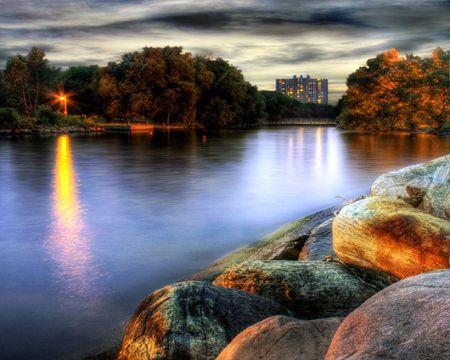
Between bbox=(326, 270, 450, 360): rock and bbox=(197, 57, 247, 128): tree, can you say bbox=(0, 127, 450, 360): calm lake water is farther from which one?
bbox=(197, 57, 247, 128): tree

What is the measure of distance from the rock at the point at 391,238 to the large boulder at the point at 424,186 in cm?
147

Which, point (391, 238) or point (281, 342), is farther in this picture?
point (391, 238)

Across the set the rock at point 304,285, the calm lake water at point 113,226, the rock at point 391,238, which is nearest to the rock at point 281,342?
the rock at point 304,285

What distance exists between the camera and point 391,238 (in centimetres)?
643

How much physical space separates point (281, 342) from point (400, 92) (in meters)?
68.5

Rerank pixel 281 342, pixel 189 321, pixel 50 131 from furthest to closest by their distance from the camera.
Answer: pixel 50 131 < pixel 189 321 < pixel 281 342

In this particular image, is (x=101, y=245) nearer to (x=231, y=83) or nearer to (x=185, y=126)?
(x=185, y=126)

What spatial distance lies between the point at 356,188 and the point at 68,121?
5285cm

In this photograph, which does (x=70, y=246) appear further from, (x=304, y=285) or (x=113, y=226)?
(x=304, y=285)

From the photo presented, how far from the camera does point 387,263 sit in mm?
6379

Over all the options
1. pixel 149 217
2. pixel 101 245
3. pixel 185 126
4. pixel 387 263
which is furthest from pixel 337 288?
pixel 185 126

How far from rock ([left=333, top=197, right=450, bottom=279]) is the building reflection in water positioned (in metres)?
3.52

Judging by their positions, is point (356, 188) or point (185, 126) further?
point (185, 126)

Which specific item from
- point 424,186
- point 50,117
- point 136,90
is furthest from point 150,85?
point 424,186
